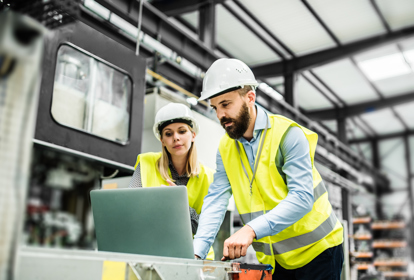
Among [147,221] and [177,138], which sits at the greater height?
[177,138]

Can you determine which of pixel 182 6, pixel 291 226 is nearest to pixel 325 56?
pixel 182 6

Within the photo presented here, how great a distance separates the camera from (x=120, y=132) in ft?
8.71

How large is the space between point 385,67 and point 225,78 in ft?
23.7

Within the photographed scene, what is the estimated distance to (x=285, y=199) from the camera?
1.47 meters

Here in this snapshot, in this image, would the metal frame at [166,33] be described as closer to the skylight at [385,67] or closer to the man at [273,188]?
the man at [273,188]

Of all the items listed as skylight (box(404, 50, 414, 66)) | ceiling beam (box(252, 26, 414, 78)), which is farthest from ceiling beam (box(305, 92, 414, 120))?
ceiling beam (box(252, 26, 414, 78))

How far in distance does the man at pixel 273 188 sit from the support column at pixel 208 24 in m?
3.30

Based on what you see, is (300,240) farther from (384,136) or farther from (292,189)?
(384,136)

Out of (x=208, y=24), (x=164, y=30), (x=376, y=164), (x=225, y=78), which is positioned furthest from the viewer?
(x=376, y=164)

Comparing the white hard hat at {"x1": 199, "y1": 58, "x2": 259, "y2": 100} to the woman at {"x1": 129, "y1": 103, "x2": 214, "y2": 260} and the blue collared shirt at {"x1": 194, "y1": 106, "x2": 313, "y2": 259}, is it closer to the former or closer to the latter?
the blue collared shirt at {"x1": 194, "y1": 106, "x2": 313, "y2": 259}

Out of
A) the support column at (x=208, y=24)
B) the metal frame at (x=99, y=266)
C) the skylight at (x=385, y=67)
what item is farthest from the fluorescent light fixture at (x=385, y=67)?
the metal frame at (x=99, y=266)

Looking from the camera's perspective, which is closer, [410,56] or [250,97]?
[250,97]

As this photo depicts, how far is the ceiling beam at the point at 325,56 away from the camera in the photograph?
21.2ft

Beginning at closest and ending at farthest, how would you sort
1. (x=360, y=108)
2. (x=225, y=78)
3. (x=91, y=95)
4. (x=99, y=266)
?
(x=99, y=266) → (x=225, y=78) → (x=91, y=95) → (x=360, y=108)
